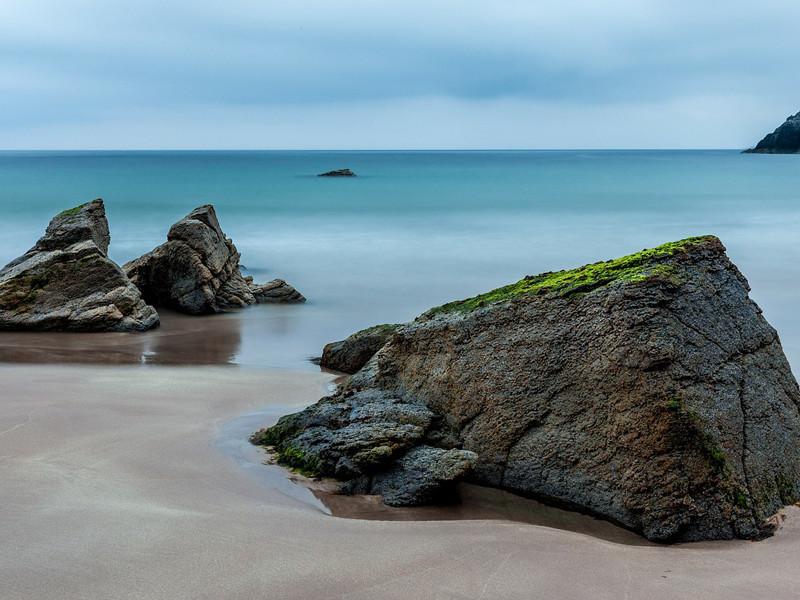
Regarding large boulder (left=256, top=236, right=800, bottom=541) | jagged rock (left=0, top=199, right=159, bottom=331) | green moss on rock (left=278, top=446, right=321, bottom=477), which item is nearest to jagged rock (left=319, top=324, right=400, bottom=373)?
large boulder (left=256, top=236, right=800, bottom=541)

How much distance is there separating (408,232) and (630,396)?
26.3 metres

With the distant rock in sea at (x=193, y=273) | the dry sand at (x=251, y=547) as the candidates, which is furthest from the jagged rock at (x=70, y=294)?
the dry sand at (x=251, y=547)

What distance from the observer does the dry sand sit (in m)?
4.31

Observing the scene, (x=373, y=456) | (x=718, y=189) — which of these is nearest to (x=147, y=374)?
(x=373, y=456)

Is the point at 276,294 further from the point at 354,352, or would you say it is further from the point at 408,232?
the point at 408,232

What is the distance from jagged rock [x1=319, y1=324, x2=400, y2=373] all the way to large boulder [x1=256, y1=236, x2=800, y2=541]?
11.1 ft

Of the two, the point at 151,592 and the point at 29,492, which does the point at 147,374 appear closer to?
the point at 29,492

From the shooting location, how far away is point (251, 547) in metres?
4.75

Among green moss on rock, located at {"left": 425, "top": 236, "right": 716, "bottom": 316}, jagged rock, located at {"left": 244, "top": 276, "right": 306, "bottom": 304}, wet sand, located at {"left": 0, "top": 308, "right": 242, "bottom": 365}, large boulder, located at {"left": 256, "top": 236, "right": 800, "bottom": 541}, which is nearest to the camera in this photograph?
large boulder, located at {"left": 256, "top": 236, "right": 800, "bottom": 541}

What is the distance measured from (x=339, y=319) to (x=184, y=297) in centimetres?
277

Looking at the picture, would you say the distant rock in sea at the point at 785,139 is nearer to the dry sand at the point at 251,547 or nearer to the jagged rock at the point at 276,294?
the jagged rock at the point at 276,294

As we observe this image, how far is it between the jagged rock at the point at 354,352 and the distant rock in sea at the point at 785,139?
14670 cm

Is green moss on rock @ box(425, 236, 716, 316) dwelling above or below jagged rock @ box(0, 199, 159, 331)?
above

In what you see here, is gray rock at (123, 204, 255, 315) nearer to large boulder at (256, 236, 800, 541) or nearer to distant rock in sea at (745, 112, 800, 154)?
large boulder at (256, 236, 800, 541)
